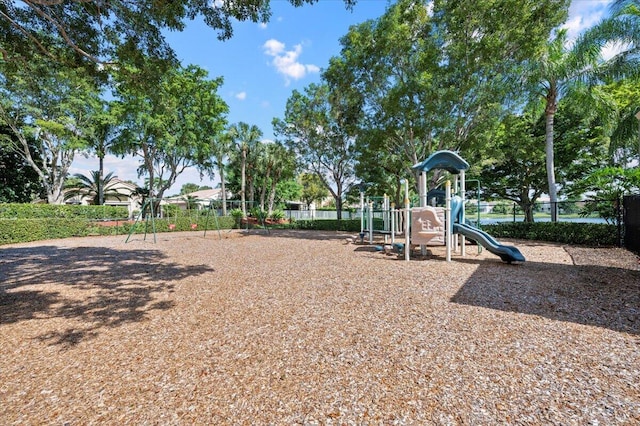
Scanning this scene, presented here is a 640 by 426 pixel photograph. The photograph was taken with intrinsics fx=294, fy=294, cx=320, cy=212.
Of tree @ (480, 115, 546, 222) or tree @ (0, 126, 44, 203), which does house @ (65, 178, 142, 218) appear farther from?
tree @ (480, 115, 546, 222)

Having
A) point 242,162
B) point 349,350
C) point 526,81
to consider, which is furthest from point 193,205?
point 349,350

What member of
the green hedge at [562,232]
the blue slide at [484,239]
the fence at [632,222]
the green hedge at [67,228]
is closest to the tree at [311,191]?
the green hedge at [67,228]

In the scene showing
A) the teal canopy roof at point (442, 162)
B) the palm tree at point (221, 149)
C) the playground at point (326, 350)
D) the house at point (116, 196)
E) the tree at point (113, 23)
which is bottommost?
the playground at point (326, 350)

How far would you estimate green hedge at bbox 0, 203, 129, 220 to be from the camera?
16.5 m

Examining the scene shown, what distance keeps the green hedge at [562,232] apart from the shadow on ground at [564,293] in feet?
17.1

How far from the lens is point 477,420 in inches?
72.9

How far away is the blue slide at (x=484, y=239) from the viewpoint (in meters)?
6.91

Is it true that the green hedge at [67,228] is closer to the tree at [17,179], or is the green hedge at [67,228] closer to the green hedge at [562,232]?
the tree at [17,179]

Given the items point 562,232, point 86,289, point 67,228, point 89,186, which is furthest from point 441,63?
point 89,186

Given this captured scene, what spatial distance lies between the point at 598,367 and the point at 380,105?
1246cm

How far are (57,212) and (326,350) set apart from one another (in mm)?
22320

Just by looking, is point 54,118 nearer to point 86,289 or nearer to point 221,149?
point 221,149

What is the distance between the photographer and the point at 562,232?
11.2m

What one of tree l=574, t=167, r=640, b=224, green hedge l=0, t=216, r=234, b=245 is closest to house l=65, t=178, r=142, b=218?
green hedge l=0, t=216, r=234, b=245
